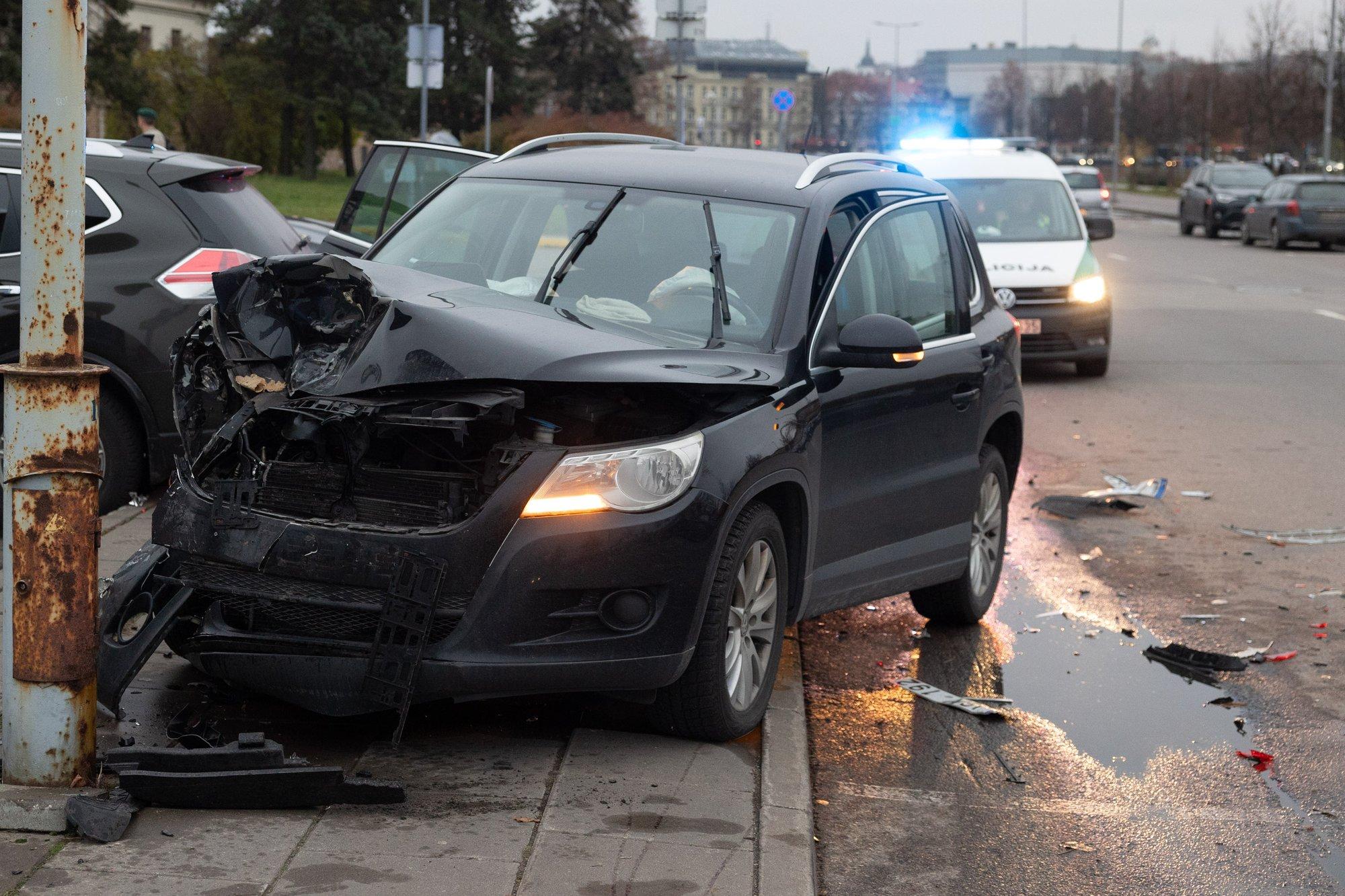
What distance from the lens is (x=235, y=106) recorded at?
70438 mm

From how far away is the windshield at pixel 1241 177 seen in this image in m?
40.9

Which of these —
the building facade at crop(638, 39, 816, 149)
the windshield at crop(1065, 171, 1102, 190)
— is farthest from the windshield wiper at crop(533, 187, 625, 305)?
the building facade at crop(638, 39, 816, 149)

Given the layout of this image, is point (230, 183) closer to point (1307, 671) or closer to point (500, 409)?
point (500, 409)

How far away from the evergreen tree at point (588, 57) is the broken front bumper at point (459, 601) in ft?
262

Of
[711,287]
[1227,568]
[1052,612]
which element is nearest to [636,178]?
[711,287]

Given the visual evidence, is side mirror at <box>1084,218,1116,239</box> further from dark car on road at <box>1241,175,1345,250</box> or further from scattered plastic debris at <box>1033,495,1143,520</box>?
dark car on road at <box>1241,175,1345,250</box>

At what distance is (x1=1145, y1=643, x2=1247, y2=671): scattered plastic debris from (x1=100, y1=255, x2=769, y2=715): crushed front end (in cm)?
263

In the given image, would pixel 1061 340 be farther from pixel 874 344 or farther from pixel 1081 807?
pixel 1081 807

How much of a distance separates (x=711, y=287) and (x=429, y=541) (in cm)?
151

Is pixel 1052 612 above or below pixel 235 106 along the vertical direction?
below

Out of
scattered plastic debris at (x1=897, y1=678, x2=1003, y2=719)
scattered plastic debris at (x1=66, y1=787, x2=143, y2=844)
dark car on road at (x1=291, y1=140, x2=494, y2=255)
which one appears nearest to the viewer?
scattered plastic debris at (x1=66, y1=787, x2=143, y2=844)

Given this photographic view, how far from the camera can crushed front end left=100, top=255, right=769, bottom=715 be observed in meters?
4.46

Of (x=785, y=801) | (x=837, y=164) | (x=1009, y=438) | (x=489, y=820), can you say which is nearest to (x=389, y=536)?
(x=489, y=820)

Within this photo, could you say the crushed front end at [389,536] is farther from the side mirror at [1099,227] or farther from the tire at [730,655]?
the side mirror at [1099,227]
